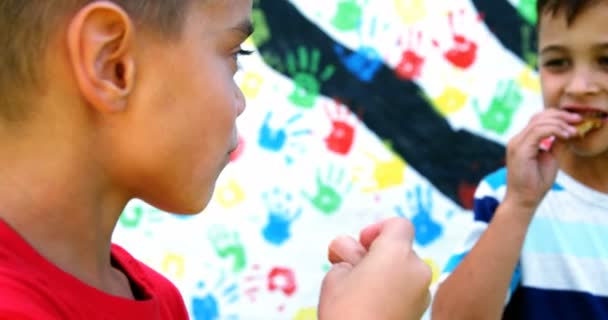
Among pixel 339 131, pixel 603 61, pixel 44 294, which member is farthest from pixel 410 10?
pixel 44 294

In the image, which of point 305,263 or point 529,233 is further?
point 305,263

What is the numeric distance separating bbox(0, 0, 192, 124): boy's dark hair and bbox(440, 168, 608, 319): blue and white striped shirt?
0.91 meters

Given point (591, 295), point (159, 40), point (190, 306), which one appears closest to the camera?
point (159, 40)

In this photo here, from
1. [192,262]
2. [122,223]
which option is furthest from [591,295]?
[122,223]

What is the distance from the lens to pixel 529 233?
1.42 meters

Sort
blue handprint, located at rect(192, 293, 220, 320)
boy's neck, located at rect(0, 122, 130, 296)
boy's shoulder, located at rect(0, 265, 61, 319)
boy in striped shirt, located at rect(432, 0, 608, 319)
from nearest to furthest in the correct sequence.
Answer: boy's shoulder, located at rect(0, 265, 61, 319) → boy's neck, located at rect(0, 122, 130, 296) → boy in striped shirt, located at rect(432, 0, 608, 319) → blue handprint, located at rect(192, 293, 220, 320)

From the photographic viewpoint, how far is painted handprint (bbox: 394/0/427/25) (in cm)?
201

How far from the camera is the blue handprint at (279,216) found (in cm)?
200

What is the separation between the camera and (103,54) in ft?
2.29

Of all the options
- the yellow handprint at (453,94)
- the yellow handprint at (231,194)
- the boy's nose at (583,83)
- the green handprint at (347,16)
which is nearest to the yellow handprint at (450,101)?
the yellow handprint at (453,94)

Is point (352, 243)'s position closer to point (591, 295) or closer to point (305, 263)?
point (591, 295)

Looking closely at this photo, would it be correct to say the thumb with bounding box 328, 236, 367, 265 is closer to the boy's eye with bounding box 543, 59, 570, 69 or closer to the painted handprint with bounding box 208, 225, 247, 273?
the boy's eye with bounding box 543, 59, 570, 69

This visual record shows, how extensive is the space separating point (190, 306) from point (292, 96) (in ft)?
1.90

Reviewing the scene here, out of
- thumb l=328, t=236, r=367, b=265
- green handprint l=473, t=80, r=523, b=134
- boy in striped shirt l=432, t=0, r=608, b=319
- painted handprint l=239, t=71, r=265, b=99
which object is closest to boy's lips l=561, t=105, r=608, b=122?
boy in striped shirt l=432, t=0, r=608, b=319
